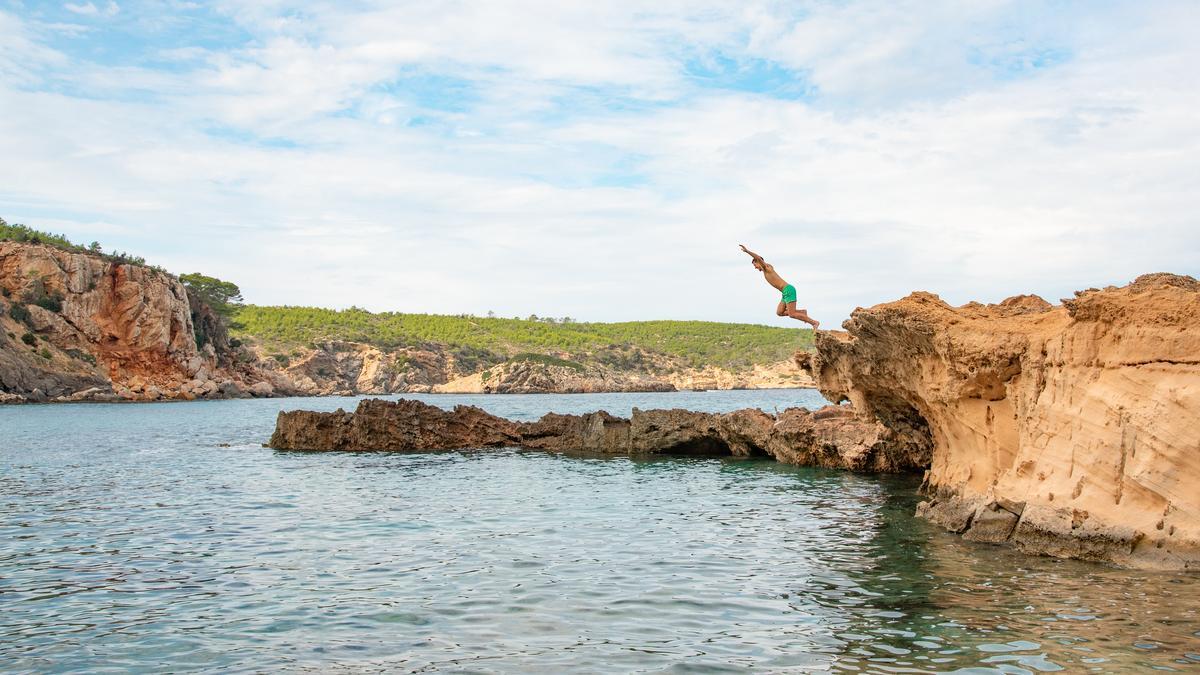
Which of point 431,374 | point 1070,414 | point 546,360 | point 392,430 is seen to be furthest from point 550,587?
point 546,360

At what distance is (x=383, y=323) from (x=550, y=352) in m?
30.4

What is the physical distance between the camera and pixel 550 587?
11852mm

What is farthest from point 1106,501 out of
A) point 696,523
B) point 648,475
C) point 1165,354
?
point 648,475

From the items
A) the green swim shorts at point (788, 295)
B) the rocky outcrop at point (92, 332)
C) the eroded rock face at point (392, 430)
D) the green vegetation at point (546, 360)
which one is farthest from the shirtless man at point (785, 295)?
the green vegetation at point (546, 360)

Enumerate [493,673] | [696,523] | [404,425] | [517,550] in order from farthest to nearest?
[404,425] < [696,523] < [517,550] < [493,673]

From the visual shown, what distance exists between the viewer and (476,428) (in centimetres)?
3472

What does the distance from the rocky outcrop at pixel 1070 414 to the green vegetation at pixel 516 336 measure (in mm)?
112419

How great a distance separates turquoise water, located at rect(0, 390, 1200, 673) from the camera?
8984mm

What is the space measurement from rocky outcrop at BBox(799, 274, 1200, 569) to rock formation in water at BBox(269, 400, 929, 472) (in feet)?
29.2

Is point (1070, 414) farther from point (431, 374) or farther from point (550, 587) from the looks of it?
point (431, 374)

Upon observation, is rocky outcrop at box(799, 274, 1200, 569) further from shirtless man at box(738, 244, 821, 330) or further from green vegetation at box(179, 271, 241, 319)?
green vegetation at box(179, 271, 241, 319)

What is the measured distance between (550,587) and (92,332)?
270ft

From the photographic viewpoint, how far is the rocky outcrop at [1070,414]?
38.4 ft

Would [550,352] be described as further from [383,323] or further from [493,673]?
[493,673]
